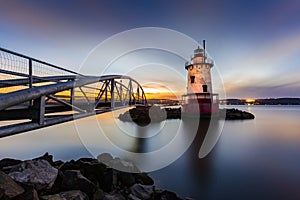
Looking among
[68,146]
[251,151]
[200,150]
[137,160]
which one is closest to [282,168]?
[251,151]

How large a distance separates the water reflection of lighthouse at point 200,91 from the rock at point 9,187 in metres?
28.3

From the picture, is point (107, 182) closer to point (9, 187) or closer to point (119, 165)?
point (119, 165)

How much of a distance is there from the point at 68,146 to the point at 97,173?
38.0 feet

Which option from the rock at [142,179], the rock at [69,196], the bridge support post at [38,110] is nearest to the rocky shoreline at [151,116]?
the rock at [142,179]

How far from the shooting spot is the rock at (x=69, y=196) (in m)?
4.22

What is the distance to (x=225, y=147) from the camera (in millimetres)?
16562

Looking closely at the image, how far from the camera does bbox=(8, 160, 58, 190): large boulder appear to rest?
430cm

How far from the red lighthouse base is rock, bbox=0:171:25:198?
28300 millimetres

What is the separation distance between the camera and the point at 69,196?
4.45 m

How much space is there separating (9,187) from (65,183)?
1475 millimetres

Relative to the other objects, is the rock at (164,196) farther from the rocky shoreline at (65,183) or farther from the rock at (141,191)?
the rock at (141,191)

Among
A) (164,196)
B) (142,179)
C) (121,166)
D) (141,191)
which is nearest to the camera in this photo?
(141,191)

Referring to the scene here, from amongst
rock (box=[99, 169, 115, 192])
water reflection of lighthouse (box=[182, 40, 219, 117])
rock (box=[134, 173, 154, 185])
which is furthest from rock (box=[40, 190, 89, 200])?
water reflection of lighthouse (box=[182, 40, 219, 117])

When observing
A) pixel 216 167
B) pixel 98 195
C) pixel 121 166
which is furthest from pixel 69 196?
pixel 216 167
